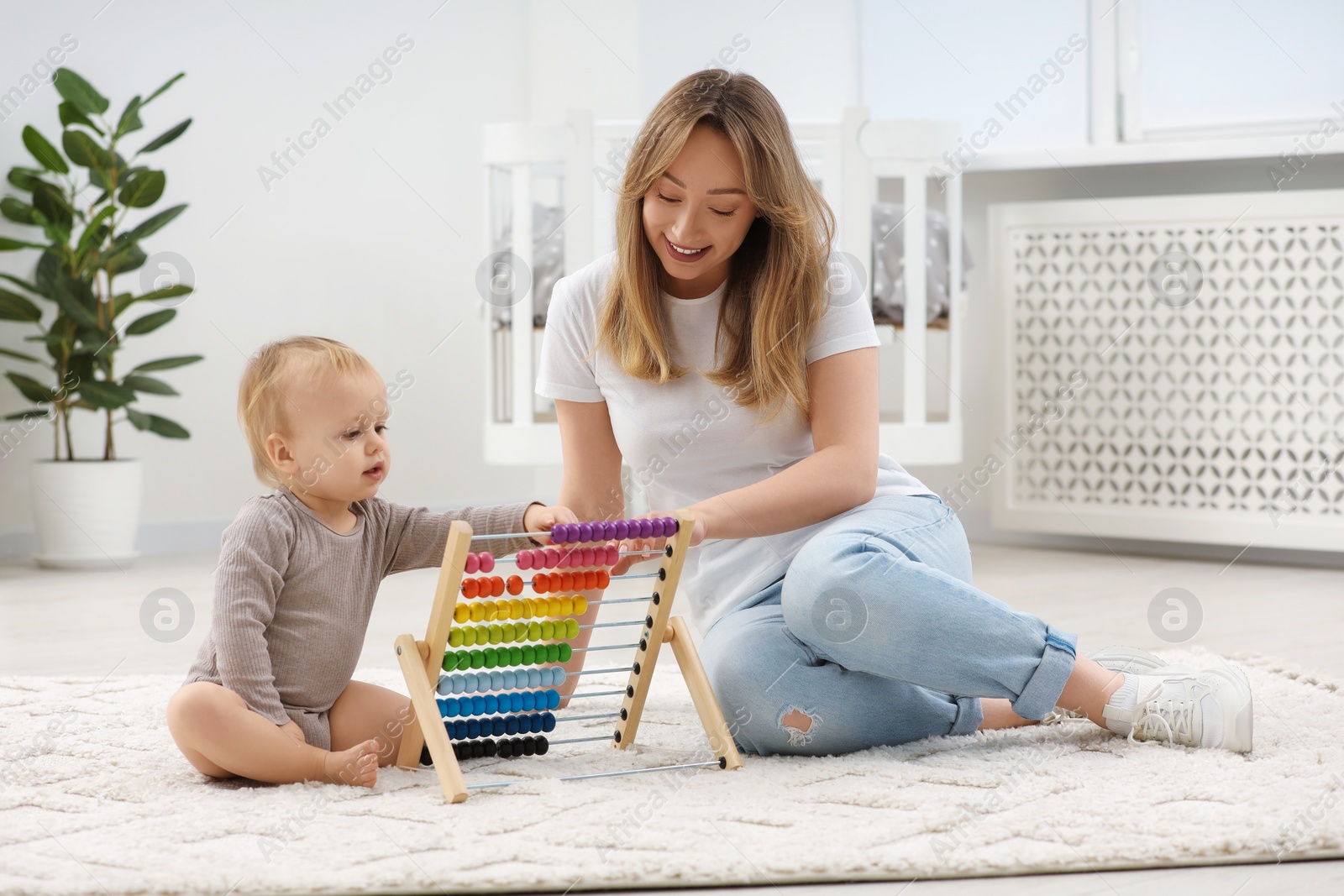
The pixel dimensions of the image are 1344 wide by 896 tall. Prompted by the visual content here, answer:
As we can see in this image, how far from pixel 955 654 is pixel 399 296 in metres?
2.50

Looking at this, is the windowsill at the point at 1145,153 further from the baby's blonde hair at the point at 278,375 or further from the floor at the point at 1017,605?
the baby's blonde hair at the point at 278,375

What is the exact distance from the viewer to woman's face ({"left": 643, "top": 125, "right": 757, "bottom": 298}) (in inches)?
49.9

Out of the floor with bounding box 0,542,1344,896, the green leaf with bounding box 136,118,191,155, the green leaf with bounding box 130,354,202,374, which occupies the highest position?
the green leaf with bounding box 136,118,191,155

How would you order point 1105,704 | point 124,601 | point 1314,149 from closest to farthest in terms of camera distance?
point 1105,704 < point 124,601 < point 1314,149

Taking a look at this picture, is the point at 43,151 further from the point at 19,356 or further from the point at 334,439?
the point at 334,439

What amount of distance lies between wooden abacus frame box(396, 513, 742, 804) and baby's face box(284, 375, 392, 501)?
0.13 metres

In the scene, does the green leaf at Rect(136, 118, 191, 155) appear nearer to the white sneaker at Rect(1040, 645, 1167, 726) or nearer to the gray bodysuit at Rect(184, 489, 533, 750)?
the gray bodysuit at Rect(184, 489, 533, 750)

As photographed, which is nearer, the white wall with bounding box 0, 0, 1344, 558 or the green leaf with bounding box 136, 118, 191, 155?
the green leaf with bounding box 136, 118, 191, 155

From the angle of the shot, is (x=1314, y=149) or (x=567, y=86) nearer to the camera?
(x=1314, y=149)

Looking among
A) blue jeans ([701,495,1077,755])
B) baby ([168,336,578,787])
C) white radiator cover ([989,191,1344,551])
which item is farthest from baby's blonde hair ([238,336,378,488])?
white radiator cover ([989,191,1344,551])

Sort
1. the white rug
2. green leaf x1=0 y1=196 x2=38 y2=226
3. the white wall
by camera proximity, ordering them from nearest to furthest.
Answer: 1. the white rug
2. green leaf x1=0 y1=196 x2=38 y2=226
3. the white wall

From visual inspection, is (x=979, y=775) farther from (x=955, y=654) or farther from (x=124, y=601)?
(x=124, y=601)

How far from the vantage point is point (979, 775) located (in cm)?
120

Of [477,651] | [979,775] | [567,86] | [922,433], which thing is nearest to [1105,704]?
[979,775]
